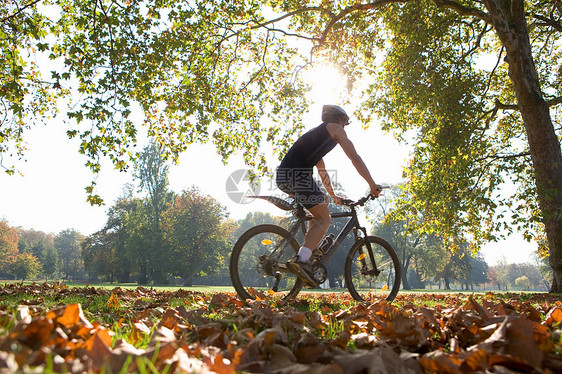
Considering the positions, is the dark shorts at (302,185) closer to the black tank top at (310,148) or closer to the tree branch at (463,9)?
the black tank top at (310,148)

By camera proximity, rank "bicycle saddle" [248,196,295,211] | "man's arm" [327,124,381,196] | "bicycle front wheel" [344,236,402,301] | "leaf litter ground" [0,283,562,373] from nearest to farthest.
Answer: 1. "leaf litter ground" [0,283,562,373]
2. "man's arm" [327,124,381,196]
3. "bicycle saddle" [248,196,295,211]
4. "bicycle front wheel" [344,236,402,301]

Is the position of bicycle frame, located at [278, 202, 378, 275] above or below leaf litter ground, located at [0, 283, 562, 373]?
above

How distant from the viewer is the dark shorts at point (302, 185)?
14.6 ft

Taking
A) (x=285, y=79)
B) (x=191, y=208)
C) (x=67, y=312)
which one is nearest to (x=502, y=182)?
(x=285, y=79)

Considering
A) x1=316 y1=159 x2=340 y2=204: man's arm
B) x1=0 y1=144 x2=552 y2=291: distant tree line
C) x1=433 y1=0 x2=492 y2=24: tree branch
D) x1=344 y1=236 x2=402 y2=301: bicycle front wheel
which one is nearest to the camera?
x1=316 y1=159 x2=340 y2=204: man's arm

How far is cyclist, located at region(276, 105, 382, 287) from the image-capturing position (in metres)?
4.34

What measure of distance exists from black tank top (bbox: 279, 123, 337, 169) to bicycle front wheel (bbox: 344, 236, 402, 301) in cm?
Answer: 179

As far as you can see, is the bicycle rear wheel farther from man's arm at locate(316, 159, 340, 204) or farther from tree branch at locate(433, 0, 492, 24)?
tree branch at locate(433, 0, 492, 24)

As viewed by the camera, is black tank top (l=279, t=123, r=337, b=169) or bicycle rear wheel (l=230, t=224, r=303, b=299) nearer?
black tank top (l=279, t=123, r=337, b=169)

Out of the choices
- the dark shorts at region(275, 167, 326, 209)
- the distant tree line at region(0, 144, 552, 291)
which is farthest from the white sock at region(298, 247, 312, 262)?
the distant tree line at region(0, 144, 552, 291)

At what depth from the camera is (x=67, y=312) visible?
5.21 feet

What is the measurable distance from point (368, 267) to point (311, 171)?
226cm

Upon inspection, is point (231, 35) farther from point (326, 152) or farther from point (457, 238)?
point (457, 238)

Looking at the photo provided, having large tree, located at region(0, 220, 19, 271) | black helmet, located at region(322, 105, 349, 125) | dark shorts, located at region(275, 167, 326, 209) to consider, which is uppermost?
black helmet, located at region(322, 105, 349, 125)
